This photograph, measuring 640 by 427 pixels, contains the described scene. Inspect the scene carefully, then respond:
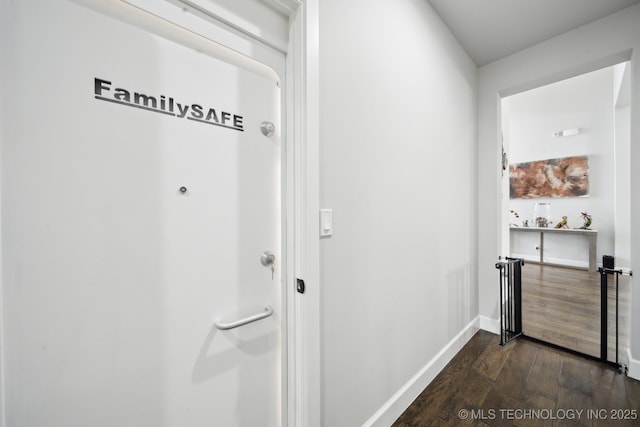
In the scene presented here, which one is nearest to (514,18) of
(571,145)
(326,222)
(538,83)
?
(538,83)

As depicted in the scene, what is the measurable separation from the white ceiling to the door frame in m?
1.51

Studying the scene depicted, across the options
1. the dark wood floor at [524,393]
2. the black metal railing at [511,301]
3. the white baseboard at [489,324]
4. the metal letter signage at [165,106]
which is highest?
the metal letter signage at [165,106]

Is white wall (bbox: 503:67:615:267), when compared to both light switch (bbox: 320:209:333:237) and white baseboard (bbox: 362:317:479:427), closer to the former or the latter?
white baseboard (bbox: 362:317:479:427)

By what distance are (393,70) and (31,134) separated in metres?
1.65

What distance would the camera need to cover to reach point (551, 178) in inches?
207

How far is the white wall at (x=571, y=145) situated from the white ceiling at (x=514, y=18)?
396 centimetres

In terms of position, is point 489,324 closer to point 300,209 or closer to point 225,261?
point 300,209

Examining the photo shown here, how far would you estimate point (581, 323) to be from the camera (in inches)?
105

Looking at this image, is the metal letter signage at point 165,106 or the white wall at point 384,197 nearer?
the metal letter signage at point 165,106

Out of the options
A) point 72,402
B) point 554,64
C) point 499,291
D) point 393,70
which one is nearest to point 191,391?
point 72,402

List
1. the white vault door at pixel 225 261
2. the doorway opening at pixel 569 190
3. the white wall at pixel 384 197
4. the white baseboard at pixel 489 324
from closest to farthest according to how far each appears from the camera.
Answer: the white vault door at pixel 225 261, the white wall at pixel 384 197, the white baseboard at pixel 489 324, the doorway opening at pixel 569 190

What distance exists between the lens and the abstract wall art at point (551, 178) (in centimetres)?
488

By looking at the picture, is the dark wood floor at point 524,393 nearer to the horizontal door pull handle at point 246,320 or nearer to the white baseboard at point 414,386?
the white baseboard at point 414,386

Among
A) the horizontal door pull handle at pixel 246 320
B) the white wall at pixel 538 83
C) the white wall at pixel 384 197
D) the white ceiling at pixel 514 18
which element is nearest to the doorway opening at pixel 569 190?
the white wall at pixel 538 83
